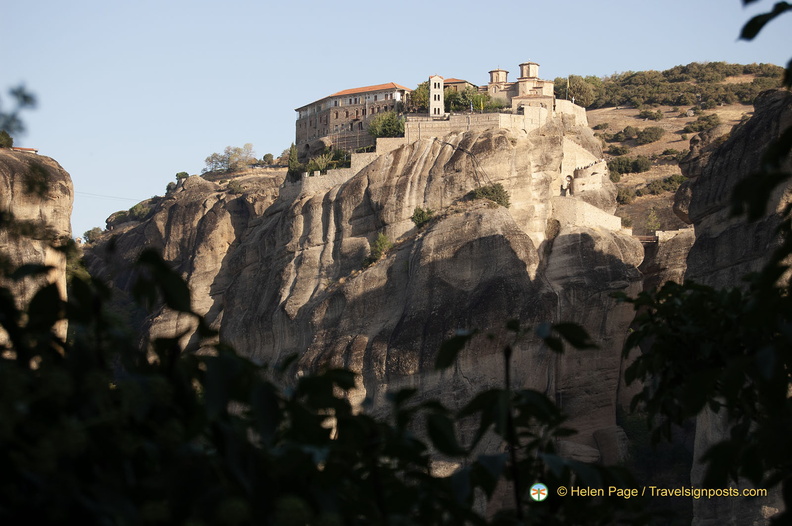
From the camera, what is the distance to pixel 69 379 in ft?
11.8

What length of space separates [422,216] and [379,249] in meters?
2.83

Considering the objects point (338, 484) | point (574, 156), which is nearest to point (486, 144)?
point (574, 156)

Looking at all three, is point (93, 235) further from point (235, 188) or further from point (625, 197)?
point (625, 197)

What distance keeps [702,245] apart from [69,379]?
124 ft

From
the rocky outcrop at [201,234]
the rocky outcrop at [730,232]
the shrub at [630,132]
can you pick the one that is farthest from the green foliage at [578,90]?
the rocky outcrop at [730,232]

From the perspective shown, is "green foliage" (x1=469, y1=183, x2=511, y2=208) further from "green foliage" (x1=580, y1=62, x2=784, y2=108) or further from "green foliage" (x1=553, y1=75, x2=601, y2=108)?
"green foliage" (x1=580, y1=62, x2=784, y2=108)

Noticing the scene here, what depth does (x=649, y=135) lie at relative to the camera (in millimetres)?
97500

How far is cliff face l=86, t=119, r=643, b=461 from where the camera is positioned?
49781 millimetres

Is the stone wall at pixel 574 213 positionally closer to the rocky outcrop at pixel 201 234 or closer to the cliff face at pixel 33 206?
the rocky outcrop at pixel 201 234

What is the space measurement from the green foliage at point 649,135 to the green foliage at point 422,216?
46121mm

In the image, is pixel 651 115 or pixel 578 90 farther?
pixel 578 90

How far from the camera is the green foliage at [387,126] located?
215ft

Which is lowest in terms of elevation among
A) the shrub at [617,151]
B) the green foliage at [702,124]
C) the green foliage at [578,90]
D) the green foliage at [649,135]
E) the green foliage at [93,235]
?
the green foliage at [93,235]

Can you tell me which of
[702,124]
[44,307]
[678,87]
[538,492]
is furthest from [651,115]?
[44,307]
